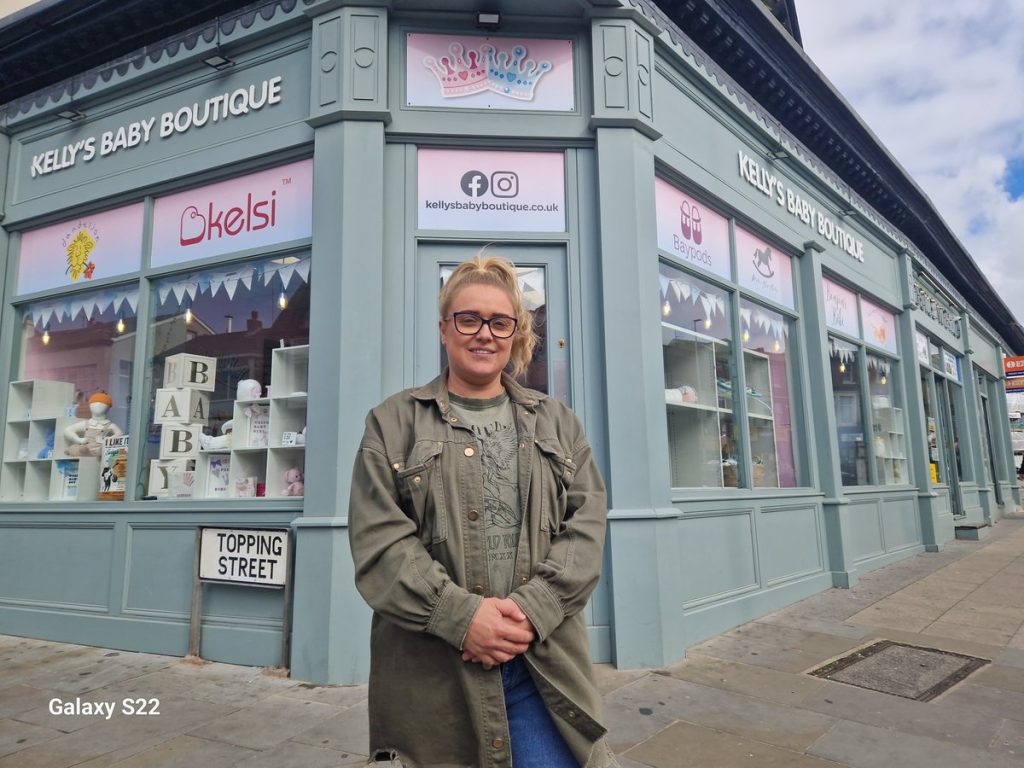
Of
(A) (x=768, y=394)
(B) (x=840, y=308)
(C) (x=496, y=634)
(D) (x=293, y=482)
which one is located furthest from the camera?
(B) (x=840, y=308)

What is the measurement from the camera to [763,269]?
7379 mm

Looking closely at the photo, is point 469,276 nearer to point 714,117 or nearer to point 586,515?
point 586,515

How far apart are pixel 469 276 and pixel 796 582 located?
631 cm

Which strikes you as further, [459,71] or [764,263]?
[764,263]

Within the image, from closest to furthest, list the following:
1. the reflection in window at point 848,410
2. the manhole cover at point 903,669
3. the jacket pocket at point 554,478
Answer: the jacket pocket at point 554,478
the manhole cover at point 903,669
the reflection in window at point 848,410

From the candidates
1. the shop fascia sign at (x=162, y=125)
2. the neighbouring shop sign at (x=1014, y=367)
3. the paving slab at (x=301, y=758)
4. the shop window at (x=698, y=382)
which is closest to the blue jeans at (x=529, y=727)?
the paving slab at (x=301, y=758)

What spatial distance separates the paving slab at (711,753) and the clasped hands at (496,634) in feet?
7.02

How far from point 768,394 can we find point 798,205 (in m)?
2.47

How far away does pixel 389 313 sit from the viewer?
493 cm

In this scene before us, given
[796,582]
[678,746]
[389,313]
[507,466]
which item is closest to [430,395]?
[507,466]

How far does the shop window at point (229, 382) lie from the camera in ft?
17.4

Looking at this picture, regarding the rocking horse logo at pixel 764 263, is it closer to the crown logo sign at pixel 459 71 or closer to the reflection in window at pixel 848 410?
the reflection in window at pixel 848 410

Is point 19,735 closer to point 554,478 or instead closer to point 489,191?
point 554,478

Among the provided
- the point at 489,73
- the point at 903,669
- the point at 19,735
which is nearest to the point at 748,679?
the point at 903,669
